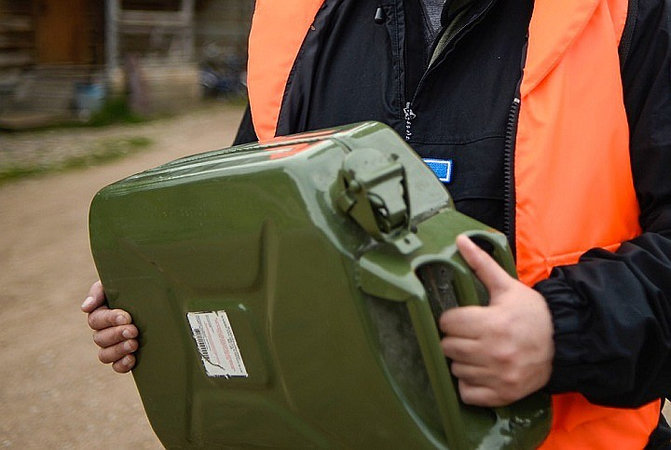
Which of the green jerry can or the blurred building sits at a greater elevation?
the green jerry can

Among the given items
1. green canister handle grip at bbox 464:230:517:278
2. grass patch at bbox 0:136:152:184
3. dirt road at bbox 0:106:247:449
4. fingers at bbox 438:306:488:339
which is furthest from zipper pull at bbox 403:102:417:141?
grass patch at bbox 0:136:152:184

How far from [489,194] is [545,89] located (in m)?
0.19

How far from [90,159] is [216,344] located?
22.5 feet

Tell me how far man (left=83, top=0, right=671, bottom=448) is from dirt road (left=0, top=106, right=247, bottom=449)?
6.88 feet

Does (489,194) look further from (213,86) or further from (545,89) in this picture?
(213,86)

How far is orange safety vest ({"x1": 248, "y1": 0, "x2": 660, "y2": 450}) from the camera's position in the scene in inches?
50.9

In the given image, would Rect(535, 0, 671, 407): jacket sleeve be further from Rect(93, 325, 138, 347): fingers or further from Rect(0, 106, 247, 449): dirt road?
Rect(0, 106, 247, 449): dirt road

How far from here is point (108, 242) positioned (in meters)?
1.37

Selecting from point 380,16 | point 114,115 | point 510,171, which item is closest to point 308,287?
point 510,171

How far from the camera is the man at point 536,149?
1.16 meters

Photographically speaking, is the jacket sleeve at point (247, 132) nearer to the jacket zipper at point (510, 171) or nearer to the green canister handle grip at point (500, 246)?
the jacket zipper at point (510, 171)

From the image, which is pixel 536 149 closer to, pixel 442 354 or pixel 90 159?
pixel 442 354

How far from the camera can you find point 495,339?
109 centimetres

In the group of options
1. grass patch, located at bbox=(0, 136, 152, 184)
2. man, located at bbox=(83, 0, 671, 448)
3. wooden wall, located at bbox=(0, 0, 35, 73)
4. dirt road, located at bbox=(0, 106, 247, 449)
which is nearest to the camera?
man, located at bbox=(83, 0, 671, 448)
